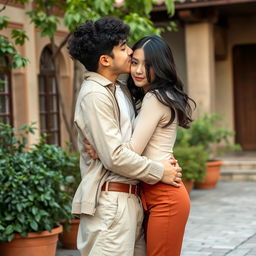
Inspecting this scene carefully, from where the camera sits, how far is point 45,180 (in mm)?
6695

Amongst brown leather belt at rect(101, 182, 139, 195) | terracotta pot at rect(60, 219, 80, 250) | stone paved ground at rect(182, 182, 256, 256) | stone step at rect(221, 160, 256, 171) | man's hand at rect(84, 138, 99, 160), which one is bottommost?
stone paved ground at rect(182, 182, 256, 256)

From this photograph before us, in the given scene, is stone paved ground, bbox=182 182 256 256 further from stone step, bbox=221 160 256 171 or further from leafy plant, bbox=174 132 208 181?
stone step, bbox=221 160 256 171

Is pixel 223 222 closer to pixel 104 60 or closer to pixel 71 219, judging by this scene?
pixel 71 219

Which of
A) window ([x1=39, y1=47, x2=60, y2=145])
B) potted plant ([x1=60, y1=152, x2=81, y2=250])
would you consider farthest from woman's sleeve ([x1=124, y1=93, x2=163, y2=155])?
window ([x1=39, y1=47, x2=60, y2=145])

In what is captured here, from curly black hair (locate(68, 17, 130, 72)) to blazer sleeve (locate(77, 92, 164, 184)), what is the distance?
0.23m

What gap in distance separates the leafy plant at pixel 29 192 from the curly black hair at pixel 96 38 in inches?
112

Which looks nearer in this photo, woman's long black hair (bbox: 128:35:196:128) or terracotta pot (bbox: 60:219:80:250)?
woman's long black hair (bbox: 128:35:196:128)

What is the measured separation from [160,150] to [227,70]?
13662 mm

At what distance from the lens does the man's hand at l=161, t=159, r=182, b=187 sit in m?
3.78

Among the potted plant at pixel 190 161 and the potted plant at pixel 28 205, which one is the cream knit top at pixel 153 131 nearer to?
the potted plant at pixel 28 205

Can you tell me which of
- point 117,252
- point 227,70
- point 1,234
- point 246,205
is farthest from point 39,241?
point 227,70

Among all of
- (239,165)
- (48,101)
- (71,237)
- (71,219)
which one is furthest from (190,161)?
(71,219)

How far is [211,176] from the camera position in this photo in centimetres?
1309

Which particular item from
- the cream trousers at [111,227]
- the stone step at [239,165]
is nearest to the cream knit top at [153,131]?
the cream trousers at [111,227]
